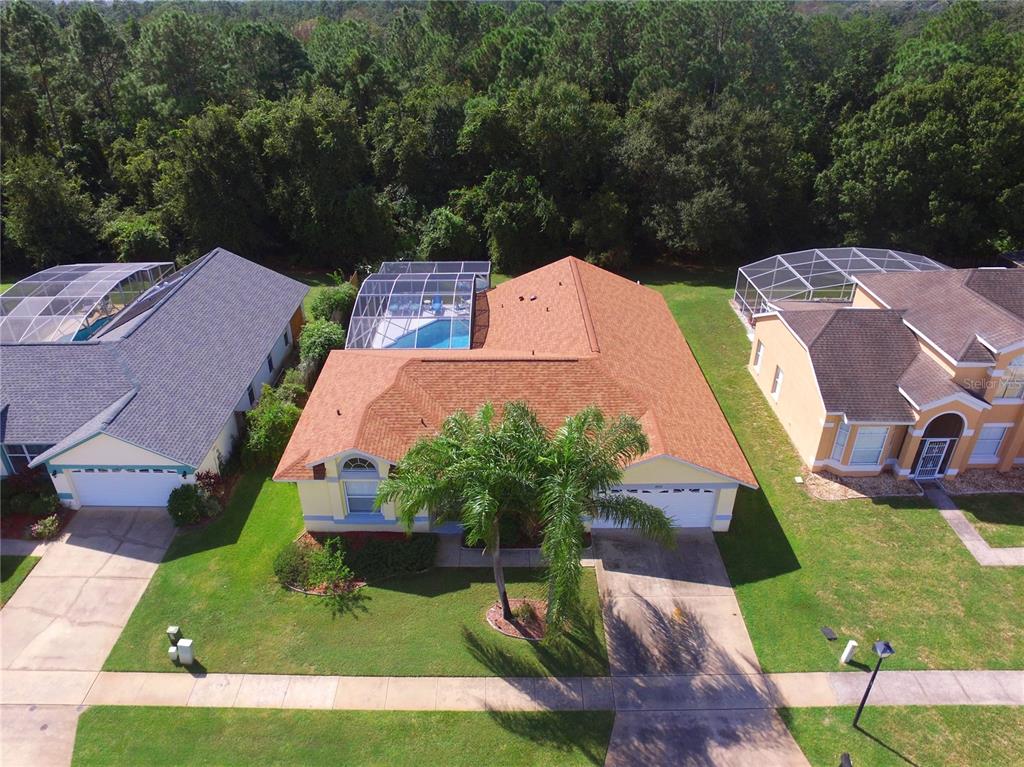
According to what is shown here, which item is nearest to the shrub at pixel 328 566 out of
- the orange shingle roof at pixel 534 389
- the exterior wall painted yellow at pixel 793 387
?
the orange shingle roof at pixel 534 389

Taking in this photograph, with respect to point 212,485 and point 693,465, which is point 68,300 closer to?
point 212,485

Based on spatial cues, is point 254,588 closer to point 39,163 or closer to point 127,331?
point 127,331

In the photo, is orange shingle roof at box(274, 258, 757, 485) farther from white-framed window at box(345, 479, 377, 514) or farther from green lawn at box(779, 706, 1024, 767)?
green lawn at box(779, 706, 1024, 767)

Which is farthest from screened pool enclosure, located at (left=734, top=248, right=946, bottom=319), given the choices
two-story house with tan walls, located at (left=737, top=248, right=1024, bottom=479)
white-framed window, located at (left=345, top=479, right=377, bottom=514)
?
white-framed window, located at (left=345, top=479, right=377, bottom=514)

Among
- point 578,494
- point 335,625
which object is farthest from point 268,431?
point 578,494

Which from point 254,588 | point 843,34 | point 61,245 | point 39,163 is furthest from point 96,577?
point 843,34
